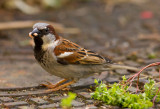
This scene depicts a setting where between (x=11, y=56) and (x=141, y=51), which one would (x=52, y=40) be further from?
(x=141, y=51)

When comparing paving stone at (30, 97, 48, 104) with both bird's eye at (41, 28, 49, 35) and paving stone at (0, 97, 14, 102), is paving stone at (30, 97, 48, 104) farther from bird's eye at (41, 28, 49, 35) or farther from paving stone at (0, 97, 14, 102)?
bird's eye at (41, 28, 49, 35)

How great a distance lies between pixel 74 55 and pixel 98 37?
3.17 meters

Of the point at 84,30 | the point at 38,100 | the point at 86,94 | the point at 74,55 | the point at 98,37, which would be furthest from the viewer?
the point at 84,30

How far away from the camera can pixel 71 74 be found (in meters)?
4.36

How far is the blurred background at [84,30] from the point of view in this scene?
5.52 metres

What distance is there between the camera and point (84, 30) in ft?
26.5

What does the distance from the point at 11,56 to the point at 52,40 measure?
6.65ft

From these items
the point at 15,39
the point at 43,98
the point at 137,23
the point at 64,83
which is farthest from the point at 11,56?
the point at 137,23

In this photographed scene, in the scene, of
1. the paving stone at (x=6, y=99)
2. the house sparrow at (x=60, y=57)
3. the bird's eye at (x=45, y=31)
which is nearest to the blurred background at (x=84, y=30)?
the house sparrow at (x=60, y=57)

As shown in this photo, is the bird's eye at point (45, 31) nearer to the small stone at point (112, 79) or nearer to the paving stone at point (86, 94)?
the paving stone at point (86, 94)

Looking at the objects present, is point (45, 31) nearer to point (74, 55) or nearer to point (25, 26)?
point (74, 55)

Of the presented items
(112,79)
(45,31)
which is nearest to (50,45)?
(45,31)

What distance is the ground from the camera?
5098 mm

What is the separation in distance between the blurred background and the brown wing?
55 centimetres
